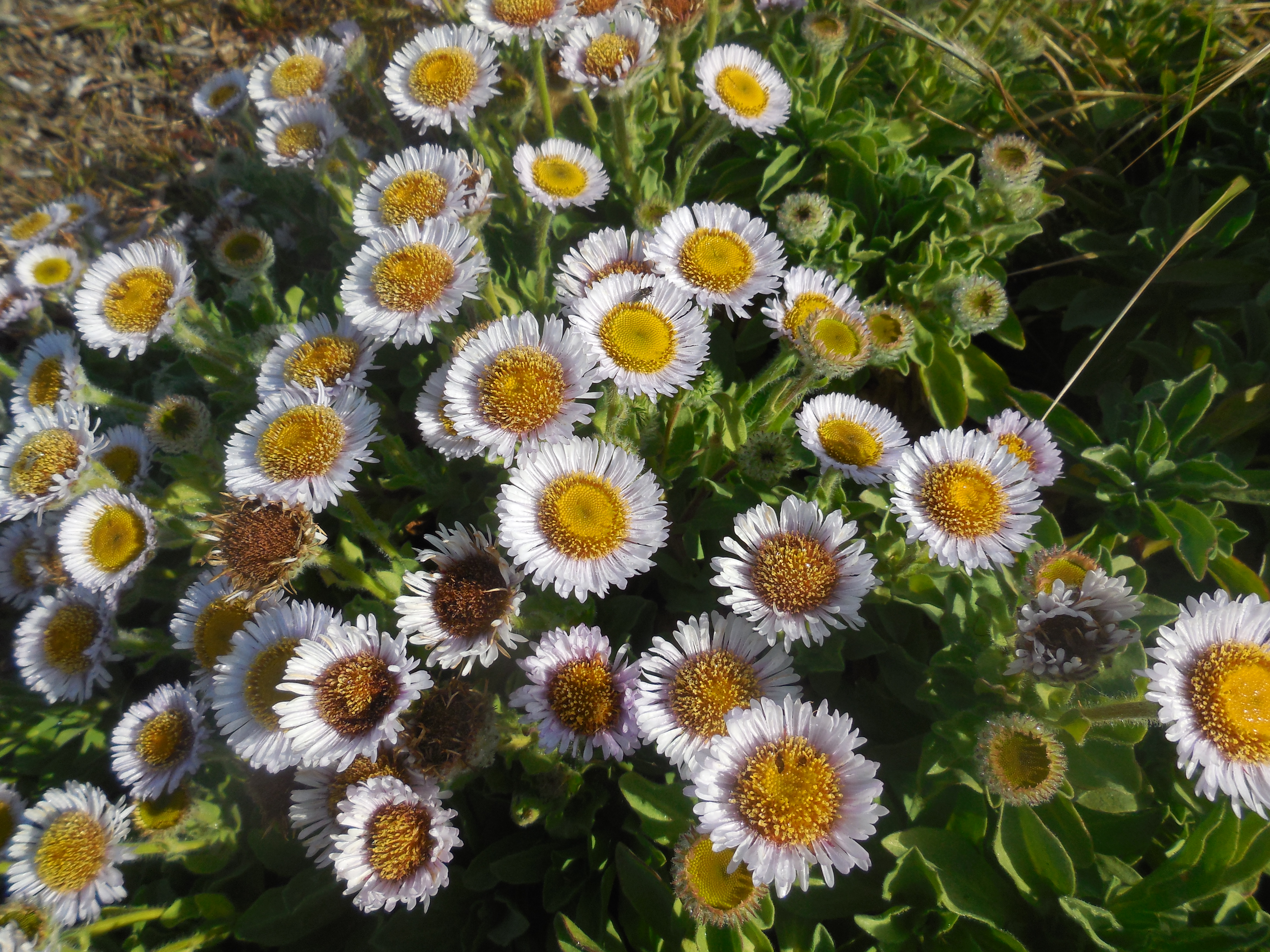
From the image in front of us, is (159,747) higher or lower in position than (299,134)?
lower

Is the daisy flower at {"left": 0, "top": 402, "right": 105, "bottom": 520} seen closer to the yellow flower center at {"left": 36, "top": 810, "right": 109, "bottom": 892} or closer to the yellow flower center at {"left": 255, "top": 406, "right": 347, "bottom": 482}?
the yellow flower center at {"left": 255, "top": 406, "right": 347, "bottom": 482}

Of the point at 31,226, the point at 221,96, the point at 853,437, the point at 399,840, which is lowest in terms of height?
the point at 399,840

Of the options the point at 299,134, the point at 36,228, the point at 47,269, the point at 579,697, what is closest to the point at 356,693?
the point at 579,697

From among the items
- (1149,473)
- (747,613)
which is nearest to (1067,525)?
(1149,473)

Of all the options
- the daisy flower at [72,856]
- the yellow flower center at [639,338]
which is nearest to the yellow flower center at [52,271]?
the daisy flower at [72,856]

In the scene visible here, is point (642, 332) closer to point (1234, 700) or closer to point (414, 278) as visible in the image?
point (414, 278)

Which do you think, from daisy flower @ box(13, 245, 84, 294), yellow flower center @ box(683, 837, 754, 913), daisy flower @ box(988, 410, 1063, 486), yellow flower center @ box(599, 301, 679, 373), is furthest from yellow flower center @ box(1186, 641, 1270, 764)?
daisy flower @ box(13, 245, 84, 294)
